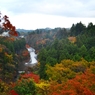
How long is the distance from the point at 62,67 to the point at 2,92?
11387mm

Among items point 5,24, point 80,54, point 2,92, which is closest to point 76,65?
point 80,54

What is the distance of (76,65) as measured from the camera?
30703 mm

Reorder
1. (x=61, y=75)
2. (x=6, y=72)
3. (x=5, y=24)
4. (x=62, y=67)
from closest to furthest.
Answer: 1. (x=5, y=24)
2. (x=61, y=75)
3. (x=62, y=67)
4. (x=6, y=72)

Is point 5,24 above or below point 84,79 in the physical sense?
above

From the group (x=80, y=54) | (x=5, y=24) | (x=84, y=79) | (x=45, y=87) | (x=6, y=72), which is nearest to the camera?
(x=5, y=24)

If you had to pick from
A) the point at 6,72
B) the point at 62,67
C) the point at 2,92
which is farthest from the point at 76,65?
the point at 2,92

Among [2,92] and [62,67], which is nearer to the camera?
[2,92]

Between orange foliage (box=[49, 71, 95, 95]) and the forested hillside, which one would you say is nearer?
orange foliage (box=[49, 71, 95, 95])

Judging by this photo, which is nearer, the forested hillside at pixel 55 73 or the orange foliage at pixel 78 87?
the orange foliage at pixel 78 87

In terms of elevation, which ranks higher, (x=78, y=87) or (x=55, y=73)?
(x=78, y=87)

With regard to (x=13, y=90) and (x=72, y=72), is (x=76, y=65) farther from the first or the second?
(x=13, y=90)

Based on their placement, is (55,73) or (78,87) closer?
(78,87)

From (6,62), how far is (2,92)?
42.3 feet

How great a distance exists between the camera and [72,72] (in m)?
29.1
